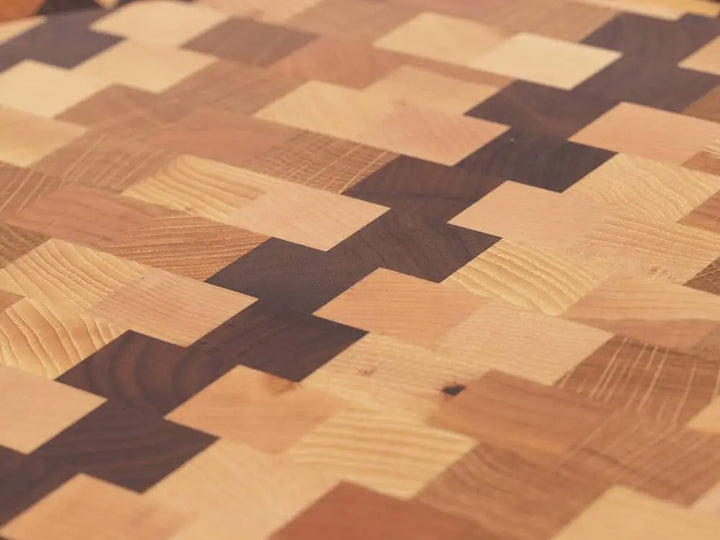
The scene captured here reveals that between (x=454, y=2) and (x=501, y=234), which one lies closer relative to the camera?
(x=501, y=234)

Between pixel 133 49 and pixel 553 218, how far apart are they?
0.48 metres

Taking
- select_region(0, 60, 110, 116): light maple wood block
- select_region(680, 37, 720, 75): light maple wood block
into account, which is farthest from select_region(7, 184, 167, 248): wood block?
select_region(680, 37, 720, 75): light maple wood block

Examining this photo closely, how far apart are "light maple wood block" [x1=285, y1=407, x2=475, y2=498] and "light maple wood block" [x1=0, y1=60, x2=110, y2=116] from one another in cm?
52

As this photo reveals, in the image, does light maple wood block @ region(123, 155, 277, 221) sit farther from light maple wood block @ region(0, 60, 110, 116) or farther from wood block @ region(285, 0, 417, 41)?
→ wood block @ region(285, 0, 417, 41)

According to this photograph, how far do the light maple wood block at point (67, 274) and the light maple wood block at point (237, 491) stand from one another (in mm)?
203

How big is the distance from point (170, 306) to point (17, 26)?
1.82 ft

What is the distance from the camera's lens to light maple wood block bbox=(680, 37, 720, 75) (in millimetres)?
1314

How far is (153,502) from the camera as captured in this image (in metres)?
0.84

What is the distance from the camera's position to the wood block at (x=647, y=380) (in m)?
0.89

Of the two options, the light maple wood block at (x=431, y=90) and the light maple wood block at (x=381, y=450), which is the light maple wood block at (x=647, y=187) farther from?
the light maple wood block at (x=381, y=450)

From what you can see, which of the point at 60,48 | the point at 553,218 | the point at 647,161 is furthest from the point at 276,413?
the point at 60,48

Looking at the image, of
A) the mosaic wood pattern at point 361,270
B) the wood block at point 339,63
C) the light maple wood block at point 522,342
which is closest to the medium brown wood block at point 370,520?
the mosaic wood pattern at point 361,270

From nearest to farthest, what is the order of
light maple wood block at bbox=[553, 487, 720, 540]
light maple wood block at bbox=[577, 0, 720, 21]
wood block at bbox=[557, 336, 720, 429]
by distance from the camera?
light maple wood block at bbox=[553, 487, 720, 540] < wood block at bbox=[557, 336, 720, 429] < light maple wood block at bbox=[577, 0, 720, 21]

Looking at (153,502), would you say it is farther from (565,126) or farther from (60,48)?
(60,48)
